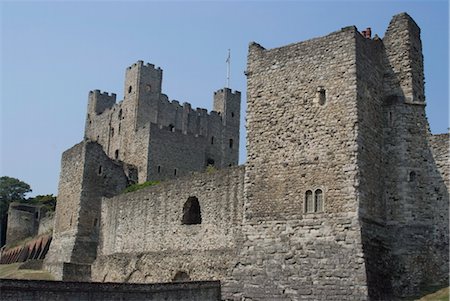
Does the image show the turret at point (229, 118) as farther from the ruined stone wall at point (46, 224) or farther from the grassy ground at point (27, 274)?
the grassy ground at point (27, 274)

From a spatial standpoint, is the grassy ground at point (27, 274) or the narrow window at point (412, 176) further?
the grassy ground at point (27, 274)

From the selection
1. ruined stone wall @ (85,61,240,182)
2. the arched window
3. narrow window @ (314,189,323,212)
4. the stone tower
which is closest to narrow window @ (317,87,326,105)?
narrow window @ (314,189,323,212)

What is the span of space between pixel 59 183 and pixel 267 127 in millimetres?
21609

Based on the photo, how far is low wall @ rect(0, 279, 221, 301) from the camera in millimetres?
15071

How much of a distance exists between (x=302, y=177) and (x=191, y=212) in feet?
26.5

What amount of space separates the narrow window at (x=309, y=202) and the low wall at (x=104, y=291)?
4103 mm

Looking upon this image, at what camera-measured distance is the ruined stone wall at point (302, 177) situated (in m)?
17.7

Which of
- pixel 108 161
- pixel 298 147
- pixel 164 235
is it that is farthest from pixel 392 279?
pixel 108 161

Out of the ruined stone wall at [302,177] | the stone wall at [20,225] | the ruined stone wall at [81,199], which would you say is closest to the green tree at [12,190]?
the stone wall at [20,225]

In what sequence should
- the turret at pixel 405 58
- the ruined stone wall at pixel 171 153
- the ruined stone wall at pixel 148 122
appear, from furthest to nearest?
1. the ruined stone wall at pixel 148 122
2. the ruined stone wall at pixel 171 153
3. the turret at pixel 405 58

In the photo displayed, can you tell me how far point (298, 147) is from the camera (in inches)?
759

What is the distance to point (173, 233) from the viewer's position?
2567 cm

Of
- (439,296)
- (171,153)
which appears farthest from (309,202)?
(171,153)

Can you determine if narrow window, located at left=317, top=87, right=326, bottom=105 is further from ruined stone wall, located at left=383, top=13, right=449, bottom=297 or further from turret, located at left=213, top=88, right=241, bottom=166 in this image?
turret, located at left=213, top=88, right=241, bottom=166
